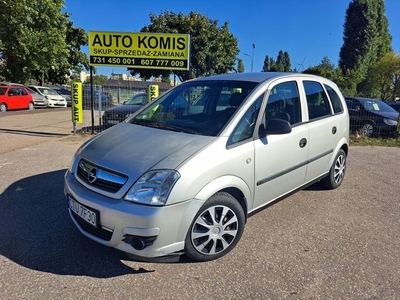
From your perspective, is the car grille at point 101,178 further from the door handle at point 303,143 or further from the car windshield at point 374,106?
the car windshield at point 374,106

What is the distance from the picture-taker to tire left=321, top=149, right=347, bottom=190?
179 inches

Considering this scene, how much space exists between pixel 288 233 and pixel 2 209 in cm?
349

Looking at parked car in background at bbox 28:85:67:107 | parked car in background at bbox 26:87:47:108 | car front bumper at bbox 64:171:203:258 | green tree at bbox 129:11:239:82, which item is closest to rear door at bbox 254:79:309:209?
car front bumper at bbox 64:171:203:258

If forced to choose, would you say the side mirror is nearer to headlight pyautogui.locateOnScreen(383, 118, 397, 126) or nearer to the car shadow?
the car shadow

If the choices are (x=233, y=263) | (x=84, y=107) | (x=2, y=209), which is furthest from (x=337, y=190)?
(x=84, y=107)

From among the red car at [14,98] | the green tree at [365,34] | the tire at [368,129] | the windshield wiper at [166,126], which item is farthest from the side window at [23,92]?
the green tree at [365,34]

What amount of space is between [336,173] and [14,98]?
19.2 m

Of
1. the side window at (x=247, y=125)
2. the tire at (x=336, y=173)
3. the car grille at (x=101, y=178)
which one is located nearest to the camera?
the car grille at (x=101, y=178)

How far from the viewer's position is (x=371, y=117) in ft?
32.0

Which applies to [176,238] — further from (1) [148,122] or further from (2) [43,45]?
(2) [43,45]

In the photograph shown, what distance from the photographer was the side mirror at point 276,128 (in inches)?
117

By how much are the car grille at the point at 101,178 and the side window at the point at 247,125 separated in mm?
1046

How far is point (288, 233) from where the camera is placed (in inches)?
132

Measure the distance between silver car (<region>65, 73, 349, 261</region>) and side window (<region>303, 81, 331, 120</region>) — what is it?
0.06 ft
